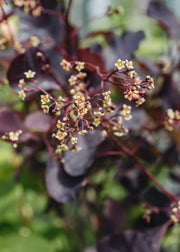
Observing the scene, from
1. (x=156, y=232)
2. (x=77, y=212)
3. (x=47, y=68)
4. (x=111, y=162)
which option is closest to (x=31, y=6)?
(x=47, y=68)

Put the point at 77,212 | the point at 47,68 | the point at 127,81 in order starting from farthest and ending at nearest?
1. the point at 77,212
2. the point at 47,68
3. the point at 127,81

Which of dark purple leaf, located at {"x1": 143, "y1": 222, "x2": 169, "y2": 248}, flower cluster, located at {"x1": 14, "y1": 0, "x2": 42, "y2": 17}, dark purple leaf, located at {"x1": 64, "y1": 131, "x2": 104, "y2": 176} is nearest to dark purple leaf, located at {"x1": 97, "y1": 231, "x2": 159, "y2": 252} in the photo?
dark purple leaf, located at {"x1": 143, "y1": 222, "x2": 169, "y2": 248}

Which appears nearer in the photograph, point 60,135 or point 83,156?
point 60,135

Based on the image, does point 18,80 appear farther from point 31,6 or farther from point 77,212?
point 77,212

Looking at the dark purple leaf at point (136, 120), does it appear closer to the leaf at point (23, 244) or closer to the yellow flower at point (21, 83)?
the yellow flower at point (21, 83)

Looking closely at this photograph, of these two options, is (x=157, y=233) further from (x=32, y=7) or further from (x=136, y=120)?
(x=32, y=7)

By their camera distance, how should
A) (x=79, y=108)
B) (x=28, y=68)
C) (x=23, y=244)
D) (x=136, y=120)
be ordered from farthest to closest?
(x=23, y=244) < (x=136, y=120) < (x=28, y=68) < (x=79, y=108)

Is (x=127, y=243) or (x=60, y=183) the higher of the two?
(x=60, y=183)

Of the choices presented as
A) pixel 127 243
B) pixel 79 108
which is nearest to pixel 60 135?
pixel 79 108
